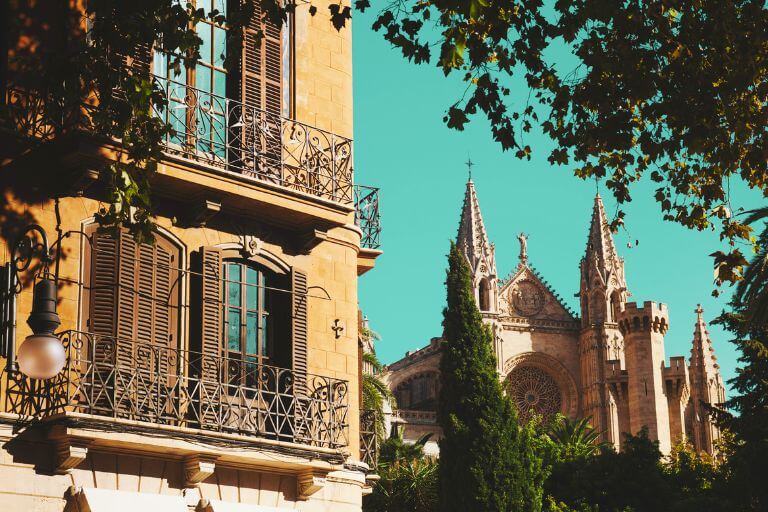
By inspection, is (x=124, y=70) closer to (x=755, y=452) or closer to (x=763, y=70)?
(x=763, y=70)

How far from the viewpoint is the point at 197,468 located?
1666cm

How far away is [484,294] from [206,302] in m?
79.1

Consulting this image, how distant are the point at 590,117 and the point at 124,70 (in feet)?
19.5

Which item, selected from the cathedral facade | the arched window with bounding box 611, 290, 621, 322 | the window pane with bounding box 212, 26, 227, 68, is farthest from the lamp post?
the arched window with bounding box 611, 290, 621, 322

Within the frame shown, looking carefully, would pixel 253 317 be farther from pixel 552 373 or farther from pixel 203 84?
pixel 552 373

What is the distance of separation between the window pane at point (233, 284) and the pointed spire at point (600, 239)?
82.3 meters

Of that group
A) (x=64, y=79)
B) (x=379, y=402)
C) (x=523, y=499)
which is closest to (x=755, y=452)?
(x=523, y=499)

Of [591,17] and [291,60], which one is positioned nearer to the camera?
[591,17]

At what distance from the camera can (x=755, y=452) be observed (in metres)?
37.8

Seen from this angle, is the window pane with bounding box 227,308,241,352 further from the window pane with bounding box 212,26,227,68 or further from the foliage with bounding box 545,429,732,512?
the foliage with bounding box 545,429,732,512

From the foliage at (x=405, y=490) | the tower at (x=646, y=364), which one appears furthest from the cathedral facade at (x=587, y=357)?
the foliage at (x=405, y=490)

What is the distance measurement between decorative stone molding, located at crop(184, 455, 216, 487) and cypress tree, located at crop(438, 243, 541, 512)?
959 inches

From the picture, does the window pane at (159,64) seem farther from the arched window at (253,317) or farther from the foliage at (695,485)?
the foliage at (695,485)

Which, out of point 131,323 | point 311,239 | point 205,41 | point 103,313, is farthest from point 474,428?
point 103,313
